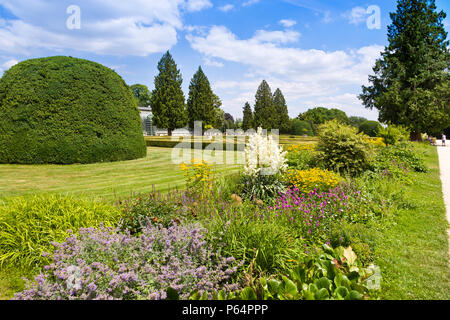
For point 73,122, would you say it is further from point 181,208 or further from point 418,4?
point 418,4

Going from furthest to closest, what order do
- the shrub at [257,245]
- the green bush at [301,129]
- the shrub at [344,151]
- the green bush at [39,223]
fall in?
the green bush at [301,129], the shrub at [344,151], the green bush at [39,223], the shrub at [257,245]

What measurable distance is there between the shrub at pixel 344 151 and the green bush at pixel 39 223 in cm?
654

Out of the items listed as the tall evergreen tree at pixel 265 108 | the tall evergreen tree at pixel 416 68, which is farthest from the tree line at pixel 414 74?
the tall evergreen tree at pixel 265 108

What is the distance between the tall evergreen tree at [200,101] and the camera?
1512 inches

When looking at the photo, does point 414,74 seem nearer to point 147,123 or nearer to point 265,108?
point 265,108

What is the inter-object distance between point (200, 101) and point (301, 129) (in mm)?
19611

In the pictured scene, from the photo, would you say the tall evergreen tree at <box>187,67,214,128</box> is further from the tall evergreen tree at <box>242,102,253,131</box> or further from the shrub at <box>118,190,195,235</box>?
the shrub at <box>118,190,195,235</box>

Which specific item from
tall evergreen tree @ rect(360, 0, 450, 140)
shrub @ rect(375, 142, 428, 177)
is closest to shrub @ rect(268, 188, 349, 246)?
shrub @ rect(375, 142, 428, 177)

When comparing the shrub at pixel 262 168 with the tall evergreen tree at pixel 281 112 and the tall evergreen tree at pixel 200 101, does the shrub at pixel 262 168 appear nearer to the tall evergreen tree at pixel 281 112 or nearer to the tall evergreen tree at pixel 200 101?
the tall evergreen tree at pixel 200 101

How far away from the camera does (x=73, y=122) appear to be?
1116 cm

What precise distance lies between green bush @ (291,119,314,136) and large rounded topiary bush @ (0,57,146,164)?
39.4m

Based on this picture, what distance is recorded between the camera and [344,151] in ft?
27.2

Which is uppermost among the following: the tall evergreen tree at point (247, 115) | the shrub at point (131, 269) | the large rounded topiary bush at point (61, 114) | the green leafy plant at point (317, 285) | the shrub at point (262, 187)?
the tall evergreen tree at point (247, 115)

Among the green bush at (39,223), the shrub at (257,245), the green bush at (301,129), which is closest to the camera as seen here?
the shrub at (257,245)
